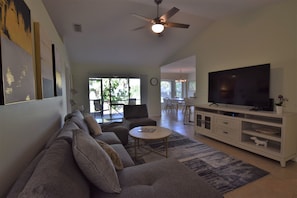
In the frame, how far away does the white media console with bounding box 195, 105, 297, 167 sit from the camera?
248cm

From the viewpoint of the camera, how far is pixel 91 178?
3.64 ft

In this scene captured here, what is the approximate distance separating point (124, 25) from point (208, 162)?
361 cm

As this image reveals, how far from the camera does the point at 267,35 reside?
3.00 metres

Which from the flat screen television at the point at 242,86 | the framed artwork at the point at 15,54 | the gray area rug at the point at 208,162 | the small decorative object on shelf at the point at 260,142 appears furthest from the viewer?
the flat screen television at the point at 242,86

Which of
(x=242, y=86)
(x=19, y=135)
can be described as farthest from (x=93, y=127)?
(x=242, y=86)

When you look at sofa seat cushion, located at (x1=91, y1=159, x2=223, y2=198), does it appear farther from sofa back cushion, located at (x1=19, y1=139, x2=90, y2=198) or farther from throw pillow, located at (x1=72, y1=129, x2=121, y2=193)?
sofa back cushion, located at (x1=19, y1=139, x2=90, y2=198)

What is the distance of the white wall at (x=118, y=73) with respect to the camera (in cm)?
624

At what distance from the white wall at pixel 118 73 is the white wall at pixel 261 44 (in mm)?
3044

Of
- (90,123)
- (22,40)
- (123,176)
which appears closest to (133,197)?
(123,176)

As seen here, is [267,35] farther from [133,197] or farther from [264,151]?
[133,197]

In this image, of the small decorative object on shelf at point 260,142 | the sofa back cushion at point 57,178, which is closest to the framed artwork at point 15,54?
the sofa back cushion at point 57,178

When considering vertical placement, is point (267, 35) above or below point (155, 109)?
above

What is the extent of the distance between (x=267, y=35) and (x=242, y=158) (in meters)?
2.30

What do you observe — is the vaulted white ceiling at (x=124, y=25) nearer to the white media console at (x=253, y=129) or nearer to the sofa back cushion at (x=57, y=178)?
the white media console at (x=253, y=129)
